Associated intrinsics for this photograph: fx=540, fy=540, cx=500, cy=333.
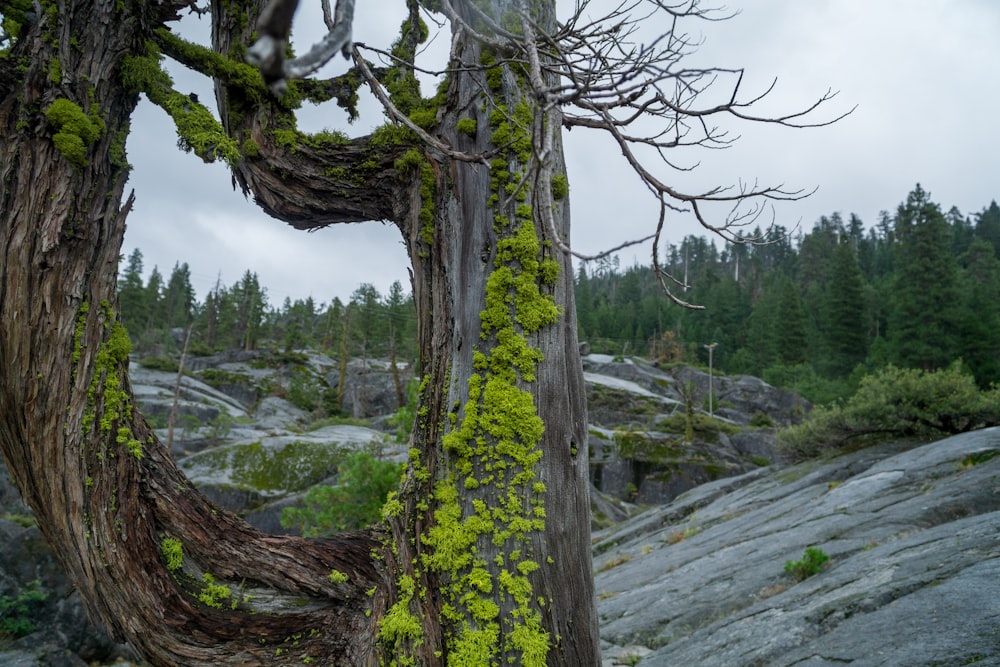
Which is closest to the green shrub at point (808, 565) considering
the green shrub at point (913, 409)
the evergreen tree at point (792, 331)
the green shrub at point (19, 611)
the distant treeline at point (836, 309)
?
the distant treeline at point (836, 309)

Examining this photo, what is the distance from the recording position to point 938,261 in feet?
109

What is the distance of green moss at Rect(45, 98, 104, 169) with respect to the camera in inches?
103

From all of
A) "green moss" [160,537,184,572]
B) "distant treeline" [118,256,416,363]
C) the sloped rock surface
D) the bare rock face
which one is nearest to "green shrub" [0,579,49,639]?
"green moss" [160,537,184,572]

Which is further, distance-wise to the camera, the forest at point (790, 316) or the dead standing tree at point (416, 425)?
the forest at point (790, 316)

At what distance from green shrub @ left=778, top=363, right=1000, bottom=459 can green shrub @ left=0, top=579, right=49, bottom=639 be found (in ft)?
52.7

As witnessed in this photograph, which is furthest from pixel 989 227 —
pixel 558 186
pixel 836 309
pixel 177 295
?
pixel 177 295

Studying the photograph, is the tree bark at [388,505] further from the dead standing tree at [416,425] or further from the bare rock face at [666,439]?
the bare rock face at [666,439]

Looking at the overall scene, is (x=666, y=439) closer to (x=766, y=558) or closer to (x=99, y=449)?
(x=766, y=558)

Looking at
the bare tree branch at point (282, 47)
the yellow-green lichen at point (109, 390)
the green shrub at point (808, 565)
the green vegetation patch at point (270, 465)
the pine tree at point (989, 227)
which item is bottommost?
the green vegetation patch at point (270, 465)

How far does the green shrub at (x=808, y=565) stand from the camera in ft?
16.6

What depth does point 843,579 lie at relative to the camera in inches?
171

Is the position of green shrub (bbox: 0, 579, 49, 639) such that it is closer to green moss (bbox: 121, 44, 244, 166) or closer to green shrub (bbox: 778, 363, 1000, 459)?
green moss (bbox: 121, 44, 244, 166)

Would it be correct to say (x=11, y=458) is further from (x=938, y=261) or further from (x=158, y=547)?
(x=938, y=261)

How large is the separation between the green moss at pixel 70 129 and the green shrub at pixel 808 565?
6.26 meters
